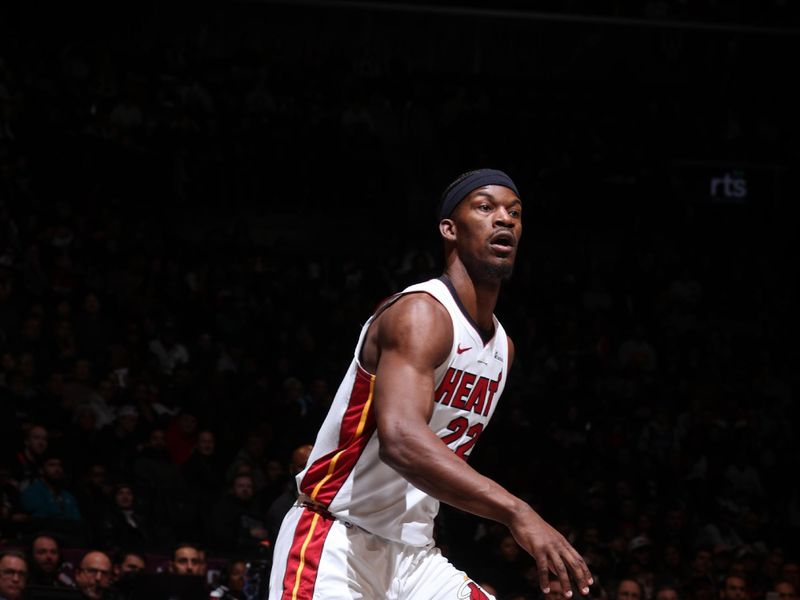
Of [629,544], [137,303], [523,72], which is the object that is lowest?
[629,544]

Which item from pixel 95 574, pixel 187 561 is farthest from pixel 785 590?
pixel 95 574

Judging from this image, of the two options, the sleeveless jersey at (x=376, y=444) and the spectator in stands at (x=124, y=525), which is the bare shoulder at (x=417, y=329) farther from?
the spectator in stands at (x=124, y=525)

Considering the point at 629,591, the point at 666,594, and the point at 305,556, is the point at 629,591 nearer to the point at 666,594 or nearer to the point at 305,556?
the point at 666,594

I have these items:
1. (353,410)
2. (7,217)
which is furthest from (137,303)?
(353,410)

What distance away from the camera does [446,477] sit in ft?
10.9

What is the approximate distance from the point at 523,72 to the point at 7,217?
929 cm

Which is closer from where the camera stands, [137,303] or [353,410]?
[353,410]

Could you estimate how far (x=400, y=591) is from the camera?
381cm

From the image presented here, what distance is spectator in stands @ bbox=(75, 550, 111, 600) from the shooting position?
342 inches

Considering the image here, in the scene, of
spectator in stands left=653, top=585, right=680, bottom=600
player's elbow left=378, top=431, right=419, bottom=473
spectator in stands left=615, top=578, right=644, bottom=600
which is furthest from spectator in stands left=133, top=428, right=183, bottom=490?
player's elbow left=378, top=431, right=419, bottom=473

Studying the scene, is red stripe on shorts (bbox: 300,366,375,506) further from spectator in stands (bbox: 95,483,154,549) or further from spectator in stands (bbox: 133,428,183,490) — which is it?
spectator in stands (bbox: 133,428,183,490)

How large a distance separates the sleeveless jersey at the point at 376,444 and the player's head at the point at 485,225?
0.52 feet

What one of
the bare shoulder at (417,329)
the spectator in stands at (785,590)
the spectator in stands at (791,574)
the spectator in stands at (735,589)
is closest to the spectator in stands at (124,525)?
the spectator in stands at (735,589)

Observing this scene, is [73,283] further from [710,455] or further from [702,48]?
[702,48]
